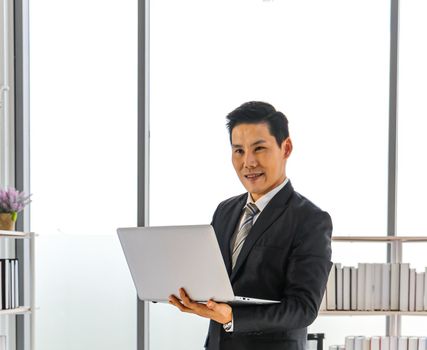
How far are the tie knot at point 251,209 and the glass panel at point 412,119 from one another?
7.53 ft

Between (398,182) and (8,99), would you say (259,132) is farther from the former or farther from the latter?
(8,99)

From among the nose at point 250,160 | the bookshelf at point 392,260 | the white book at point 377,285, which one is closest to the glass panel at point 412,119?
the bookshelf at point 392,260

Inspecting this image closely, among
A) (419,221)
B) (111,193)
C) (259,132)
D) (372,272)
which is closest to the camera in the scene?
(259,132)

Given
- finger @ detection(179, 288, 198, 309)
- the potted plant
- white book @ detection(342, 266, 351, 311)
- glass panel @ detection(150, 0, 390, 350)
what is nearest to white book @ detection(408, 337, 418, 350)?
white book @ detection(342, 266, 351, 311)

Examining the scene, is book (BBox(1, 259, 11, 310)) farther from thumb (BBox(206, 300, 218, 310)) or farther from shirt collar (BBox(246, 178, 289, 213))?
thumb (BBox(206, 300, 218, 310))

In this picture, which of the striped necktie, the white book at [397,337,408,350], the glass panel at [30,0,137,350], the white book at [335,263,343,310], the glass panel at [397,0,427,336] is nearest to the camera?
the striped necktie

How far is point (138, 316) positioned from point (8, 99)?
5.32ft

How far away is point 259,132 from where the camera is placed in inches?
80.7

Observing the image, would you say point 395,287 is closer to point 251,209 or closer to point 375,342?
point 375,342

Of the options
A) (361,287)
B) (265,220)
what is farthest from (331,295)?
(265,220)

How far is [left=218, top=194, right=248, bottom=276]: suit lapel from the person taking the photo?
205 centimetres

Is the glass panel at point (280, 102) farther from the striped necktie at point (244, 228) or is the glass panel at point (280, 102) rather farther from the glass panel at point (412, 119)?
the striped necktie at point (244, 228)

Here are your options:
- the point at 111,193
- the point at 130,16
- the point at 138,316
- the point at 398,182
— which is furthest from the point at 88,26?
the point at 398,182

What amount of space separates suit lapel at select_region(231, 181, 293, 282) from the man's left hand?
0.48 feet
